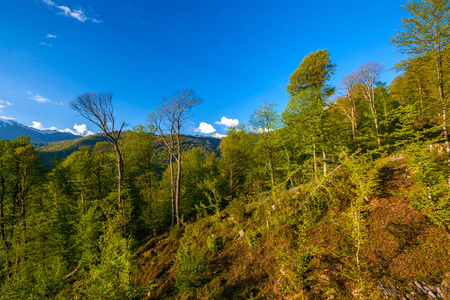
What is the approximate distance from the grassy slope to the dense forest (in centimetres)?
6

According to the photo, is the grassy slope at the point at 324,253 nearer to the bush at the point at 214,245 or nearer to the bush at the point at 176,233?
the bush at the point at 214,245

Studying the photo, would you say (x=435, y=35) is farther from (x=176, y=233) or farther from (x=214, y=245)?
(x=176, y=233)

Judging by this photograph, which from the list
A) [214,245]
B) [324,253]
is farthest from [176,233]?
A: [324,253]

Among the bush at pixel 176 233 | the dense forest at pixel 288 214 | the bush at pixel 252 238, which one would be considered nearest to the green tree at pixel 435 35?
the dense forest at pixel 288 214

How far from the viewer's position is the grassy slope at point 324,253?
5539mm

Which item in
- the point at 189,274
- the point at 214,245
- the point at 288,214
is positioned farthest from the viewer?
the point at 214,245

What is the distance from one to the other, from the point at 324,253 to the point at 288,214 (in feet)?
13.2

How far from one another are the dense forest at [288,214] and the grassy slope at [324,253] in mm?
57

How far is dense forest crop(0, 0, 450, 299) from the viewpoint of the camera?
5.64 m

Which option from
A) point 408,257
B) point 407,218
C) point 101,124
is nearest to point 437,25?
point 407,218

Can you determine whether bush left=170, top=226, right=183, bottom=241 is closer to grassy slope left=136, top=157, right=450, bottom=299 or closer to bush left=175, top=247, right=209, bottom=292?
grassy slope left=136, top=157, right=450, bottom=299

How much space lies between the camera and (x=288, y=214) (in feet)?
17.8

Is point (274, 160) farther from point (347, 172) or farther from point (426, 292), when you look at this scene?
point (426, 292)

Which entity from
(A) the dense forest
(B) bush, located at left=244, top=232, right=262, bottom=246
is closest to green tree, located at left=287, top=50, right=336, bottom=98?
(A) the dense forest
